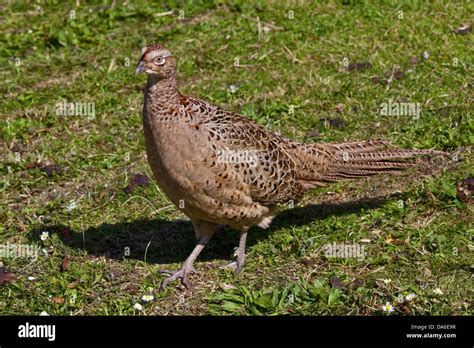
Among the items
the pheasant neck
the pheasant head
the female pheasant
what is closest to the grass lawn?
the female pheasant

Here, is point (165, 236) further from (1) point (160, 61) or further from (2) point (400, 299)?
(2) point (400, 299)

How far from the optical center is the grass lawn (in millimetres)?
6285

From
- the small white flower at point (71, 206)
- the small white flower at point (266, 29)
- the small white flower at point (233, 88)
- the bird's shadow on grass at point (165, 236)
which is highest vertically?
the small white flower at point (266, 29)

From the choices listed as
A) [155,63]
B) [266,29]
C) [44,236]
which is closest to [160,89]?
[155,63]

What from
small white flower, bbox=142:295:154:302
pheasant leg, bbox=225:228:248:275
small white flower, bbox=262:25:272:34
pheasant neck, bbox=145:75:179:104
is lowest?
small white flower, bbox=142:295:154:302

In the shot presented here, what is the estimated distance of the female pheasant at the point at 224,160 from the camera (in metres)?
6.27

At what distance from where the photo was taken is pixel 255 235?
726cm

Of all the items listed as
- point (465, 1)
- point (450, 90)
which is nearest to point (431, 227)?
point (450, 90)

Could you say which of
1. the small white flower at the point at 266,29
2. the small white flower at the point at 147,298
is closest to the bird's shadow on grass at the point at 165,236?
the small white flower at the point at 147,298

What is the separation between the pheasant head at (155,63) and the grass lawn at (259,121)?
1573 mm

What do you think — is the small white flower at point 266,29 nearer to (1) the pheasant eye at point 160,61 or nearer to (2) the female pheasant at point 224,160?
(2) the female pheasant at point 224,160

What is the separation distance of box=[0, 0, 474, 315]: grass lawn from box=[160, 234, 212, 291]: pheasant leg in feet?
0.29

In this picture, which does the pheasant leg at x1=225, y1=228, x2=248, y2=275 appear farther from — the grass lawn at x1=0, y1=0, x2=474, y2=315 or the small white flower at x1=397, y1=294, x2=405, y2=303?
the small white flower at x1=397, y1=294, x2=405, y2=303

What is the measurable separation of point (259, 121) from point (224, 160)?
2.34 m
